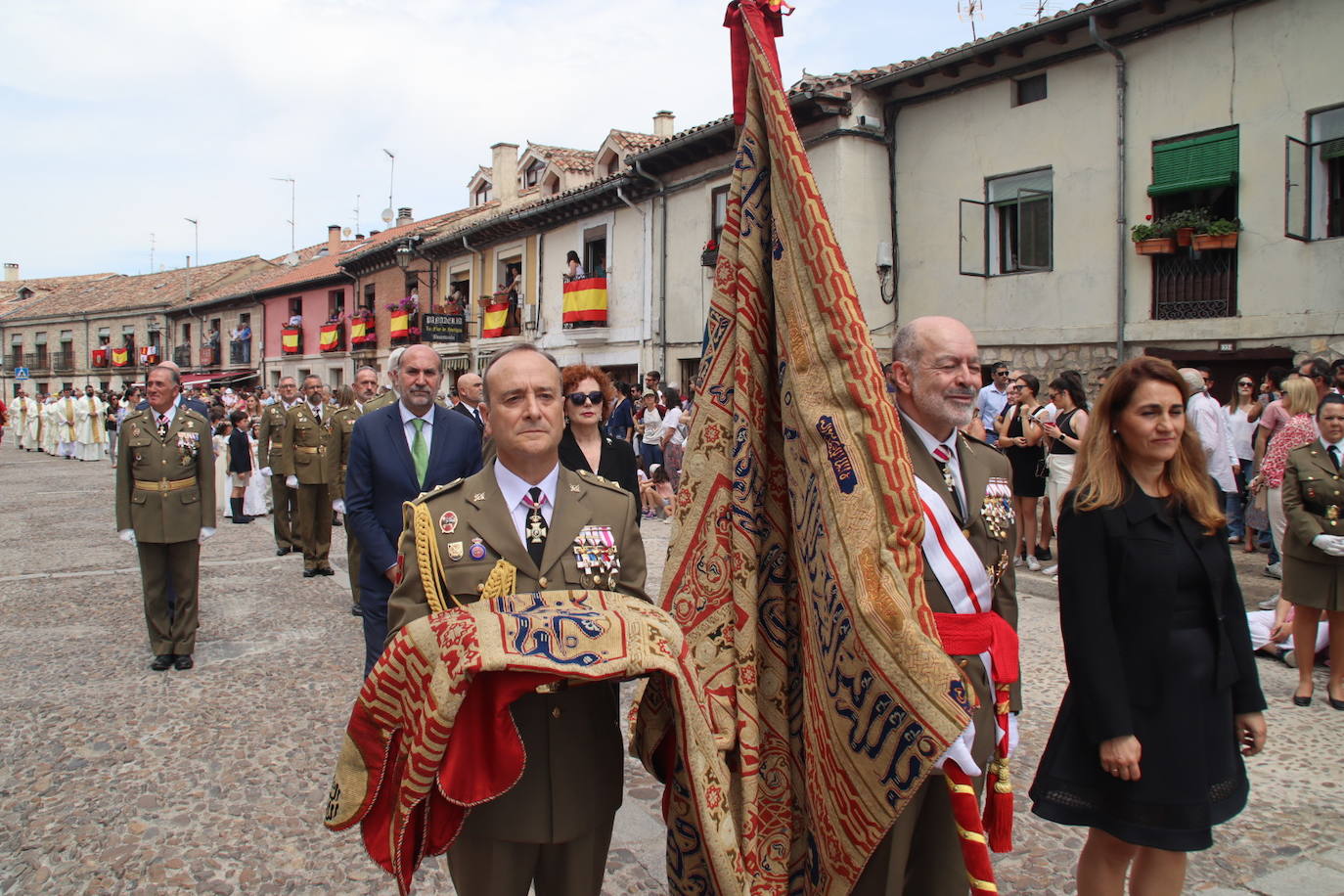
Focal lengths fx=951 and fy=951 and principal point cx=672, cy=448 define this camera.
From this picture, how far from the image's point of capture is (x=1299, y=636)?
5.09 m

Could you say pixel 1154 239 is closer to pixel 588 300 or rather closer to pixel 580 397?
pixel 580 397

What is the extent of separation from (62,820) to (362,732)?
8.79ft

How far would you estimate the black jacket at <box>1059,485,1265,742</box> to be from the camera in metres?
2.47

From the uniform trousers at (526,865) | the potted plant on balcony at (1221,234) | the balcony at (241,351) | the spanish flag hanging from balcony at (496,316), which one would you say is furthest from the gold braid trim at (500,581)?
the balcony at (241,351)

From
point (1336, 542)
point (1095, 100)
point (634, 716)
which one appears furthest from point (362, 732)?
point (1095, 100)

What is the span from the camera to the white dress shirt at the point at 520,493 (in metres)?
2.22

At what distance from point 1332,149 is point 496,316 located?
19.3 metres

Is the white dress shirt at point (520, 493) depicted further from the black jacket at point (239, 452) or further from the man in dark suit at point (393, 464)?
the black jacket at point (239, 452)

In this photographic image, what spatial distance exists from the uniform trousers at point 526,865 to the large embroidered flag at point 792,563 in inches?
7.5

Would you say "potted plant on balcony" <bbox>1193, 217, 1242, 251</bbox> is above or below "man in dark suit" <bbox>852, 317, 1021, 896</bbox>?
above

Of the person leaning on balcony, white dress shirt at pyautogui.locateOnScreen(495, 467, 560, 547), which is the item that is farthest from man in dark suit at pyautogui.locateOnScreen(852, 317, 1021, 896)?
the person leaning on balcony

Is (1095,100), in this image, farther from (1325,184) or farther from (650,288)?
(650,288)

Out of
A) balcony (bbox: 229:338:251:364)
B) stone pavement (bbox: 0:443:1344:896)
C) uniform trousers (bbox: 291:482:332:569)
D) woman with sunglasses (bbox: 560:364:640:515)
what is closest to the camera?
stone pavement (bbox: 0:443:1344:896)

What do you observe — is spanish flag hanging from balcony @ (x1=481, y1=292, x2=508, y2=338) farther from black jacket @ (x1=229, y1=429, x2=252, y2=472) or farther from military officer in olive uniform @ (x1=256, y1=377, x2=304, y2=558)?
military officer in olive uniform @ (x1=256, y1=377, x2=304, y2=558)
